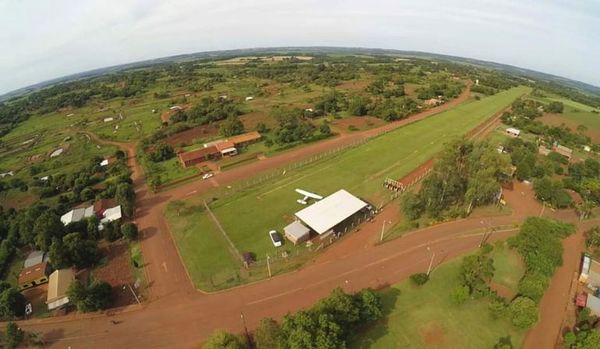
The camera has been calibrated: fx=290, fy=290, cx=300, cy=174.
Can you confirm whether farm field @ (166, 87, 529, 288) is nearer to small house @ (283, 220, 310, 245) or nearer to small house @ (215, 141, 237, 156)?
small house @ (283, 220, 310, 245)

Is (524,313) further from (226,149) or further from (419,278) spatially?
(226,149)

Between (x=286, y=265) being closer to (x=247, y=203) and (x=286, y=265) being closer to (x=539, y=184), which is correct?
(x=247, y=203)

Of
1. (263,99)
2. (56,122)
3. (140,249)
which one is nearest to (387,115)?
(263,99)

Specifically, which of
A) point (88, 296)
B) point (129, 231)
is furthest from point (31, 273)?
point (88, 296)

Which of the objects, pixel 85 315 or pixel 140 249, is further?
pixel 140 249

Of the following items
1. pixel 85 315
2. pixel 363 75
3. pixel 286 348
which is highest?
pixel 363 75

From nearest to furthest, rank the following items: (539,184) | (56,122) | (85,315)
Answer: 1. (85,315)
2. (539,184)
3. (56,122)

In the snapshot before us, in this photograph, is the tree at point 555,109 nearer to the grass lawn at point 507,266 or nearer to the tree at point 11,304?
the grass lawn at point 507,266
